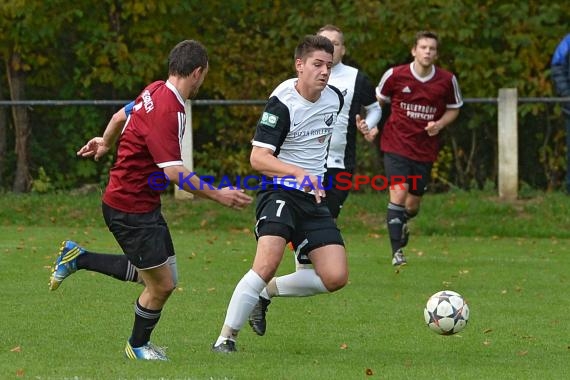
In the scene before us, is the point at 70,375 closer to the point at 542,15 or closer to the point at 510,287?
the point at 510,287

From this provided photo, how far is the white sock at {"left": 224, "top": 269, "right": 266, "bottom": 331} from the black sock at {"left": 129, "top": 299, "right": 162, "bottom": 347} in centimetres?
44

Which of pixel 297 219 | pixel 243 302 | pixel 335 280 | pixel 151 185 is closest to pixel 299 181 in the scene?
pixel 297 219

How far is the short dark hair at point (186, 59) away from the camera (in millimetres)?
7078

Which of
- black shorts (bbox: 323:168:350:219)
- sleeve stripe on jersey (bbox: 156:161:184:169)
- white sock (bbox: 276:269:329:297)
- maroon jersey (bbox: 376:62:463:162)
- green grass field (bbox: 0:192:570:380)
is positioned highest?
maroon jersey (bbox: 376:62:463:162)

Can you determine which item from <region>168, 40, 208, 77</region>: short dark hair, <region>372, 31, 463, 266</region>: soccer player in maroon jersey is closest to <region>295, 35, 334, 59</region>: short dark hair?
<region>168, 40, 208, 77</region>: short dark hair

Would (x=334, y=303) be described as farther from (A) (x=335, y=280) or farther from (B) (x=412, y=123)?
(B) (x=412, y=123)

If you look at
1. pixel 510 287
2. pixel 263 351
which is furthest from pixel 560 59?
pixel 263 351

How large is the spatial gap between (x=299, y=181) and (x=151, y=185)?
0.90 metres

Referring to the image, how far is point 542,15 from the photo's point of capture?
18594 millimetres

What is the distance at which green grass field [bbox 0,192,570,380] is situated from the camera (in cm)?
711

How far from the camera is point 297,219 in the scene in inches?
309

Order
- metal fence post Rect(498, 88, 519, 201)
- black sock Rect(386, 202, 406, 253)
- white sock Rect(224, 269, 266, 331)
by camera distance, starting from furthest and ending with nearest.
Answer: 1. metal fence post Rect(498, 88, 519, 201)
2. black sock Rect(386, 202, 406, 253)
3. white sock Rect(224, 269, 266, 331)

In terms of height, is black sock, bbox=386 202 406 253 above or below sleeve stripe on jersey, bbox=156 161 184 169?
below

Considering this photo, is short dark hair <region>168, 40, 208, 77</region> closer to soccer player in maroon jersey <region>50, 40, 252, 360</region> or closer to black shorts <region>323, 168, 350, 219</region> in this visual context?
soccer player in maroon jersey <region>50, 40, 252, 360</region>
